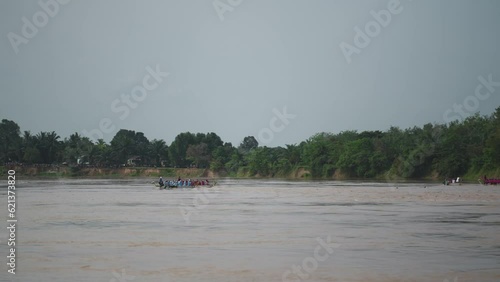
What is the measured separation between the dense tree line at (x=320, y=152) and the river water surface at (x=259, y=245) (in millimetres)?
54827

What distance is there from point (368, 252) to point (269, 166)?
403 ft

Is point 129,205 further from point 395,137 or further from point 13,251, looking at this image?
point 395,137

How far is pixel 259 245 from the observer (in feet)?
69.2

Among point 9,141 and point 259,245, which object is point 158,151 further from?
point 259,245

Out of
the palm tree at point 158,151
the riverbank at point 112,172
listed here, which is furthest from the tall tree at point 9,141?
the palm tree at point 158,151

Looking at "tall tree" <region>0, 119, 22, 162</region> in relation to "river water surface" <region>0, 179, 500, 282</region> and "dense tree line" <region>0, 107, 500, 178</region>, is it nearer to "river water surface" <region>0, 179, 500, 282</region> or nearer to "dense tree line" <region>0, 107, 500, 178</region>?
"dense tree line" <region>0, 107, 500, 178</region>

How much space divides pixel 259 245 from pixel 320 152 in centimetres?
10373

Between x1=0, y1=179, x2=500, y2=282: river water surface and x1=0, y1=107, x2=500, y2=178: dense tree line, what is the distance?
5483cm

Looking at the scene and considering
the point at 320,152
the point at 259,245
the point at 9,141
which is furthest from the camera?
the point at 9,141

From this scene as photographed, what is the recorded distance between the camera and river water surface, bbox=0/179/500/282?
16.3 meters

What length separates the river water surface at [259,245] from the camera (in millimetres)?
16297

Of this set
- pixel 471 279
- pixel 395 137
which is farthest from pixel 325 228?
pixel 395 137

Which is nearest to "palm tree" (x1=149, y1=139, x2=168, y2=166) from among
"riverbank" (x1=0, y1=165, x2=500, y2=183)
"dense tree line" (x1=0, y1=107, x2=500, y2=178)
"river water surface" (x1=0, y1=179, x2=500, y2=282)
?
"dense tree line" (x1=0, y1=107, x2=500, y2=178)

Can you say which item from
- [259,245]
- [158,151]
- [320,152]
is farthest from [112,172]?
[259,245]
